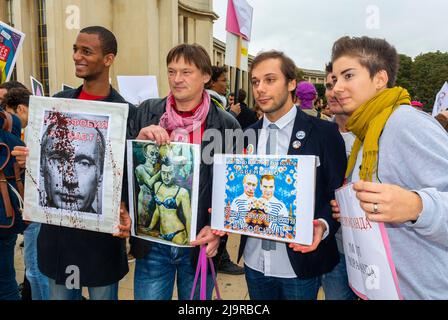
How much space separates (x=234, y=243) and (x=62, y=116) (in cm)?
428

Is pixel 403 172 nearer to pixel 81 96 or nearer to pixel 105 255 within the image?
pixel 105 255

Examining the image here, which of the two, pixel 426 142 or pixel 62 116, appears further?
pixel 62 116

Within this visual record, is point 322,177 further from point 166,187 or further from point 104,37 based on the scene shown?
point 104,37

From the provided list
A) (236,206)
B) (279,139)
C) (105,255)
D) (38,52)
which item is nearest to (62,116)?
(105,255)

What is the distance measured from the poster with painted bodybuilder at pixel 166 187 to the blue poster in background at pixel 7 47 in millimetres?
2718

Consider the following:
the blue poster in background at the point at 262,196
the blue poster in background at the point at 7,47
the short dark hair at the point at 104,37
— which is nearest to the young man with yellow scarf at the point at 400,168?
the blue poster in background at the point at 262,196

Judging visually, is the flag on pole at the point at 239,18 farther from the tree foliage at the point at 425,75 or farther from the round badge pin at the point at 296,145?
the tree foliage at the point at 425,75

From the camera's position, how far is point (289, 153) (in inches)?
80.7

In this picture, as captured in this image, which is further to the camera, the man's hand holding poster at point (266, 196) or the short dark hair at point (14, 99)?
the short dark hair at point (14, 99)

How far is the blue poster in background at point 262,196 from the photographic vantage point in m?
1.78

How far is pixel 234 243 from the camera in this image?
581 centimetres

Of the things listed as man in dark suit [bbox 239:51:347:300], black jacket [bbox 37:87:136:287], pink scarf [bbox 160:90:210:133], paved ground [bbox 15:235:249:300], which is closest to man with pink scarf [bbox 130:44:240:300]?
pink scarf [bbox 160:90:210:133]

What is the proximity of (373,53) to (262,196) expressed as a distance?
2.98ft

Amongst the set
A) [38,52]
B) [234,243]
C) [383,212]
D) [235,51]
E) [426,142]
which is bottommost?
[234,243]
